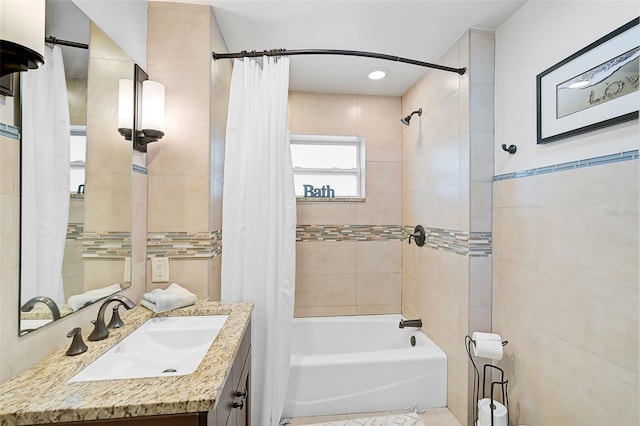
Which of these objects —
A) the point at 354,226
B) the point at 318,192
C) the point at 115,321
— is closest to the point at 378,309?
the point at 354,226

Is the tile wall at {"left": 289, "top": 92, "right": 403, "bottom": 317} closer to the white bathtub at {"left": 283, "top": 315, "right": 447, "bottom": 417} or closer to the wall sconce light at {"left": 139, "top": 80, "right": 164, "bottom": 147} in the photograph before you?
the white bathtub at {"left": 283, "top": 315, "right": 447, "bottom": 417}

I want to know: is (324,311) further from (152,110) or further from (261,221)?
(152,110)

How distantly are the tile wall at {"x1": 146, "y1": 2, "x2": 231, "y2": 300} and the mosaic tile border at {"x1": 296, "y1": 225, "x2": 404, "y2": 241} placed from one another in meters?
1.34

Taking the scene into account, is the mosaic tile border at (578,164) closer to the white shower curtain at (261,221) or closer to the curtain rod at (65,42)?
the white shower curtain at (261,221)

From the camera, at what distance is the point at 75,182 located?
1.15 m

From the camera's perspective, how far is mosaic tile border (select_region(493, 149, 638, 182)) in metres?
1.20

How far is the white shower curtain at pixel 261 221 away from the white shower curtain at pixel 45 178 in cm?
78

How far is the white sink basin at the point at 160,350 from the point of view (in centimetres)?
109

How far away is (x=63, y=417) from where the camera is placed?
0.76 m

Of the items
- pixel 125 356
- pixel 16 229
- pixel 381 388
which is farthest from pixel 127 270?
pixel 381 388

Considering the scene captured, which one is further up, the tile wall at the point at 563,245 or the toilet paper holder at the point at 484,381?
the tile wall at the point at 563,245

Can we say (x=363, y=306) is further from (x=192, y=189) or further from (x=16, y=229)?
(x=16, y=229)

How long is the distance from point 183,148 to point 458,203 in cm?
168

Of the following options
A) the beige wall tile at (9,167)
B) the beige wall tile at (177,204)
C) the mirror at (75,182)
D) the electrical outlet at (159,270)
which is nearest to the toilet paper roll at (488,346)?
the beige wall tile at (177,204)
